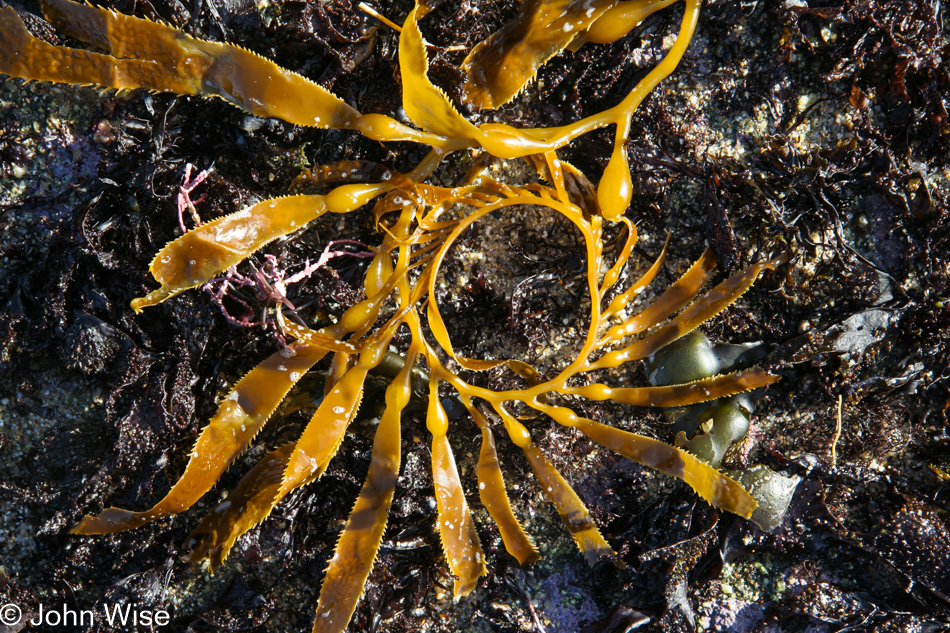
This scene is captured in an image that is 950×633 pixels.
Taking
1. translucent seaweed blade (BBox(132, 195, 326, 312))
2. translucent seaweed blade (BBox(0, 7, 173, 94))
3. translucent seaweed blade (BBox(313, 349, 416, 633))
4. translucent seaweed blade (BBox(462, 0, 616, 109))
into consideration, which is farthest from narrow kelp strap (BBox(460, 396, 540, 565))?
translucent seaweed blade (BBox(0, 7, 173, 94))

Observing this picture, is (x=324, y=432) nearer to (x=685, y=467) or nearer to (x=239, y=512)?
(x=239, y=512)

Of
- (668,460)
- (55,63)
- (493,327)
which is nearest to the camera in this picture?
(55,63)

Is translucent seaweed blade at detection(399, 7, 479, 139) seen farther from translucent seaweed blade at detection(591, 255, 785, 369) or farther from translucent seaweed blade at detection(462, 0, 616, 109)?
translucent seaweed blade at detection(591, 255, 785, 369)

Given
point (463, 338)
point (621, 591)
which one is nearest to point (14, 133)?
point (463, 338)

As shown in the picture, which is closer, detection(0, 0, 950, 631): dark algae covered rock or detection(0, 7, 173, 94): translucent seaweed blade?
detection(0, 7, 173, 94): translucent seaweed blade

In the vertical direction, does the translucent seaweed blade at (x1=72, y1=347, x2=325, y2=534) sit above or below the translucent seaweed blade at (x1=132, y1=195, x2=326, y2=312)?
below

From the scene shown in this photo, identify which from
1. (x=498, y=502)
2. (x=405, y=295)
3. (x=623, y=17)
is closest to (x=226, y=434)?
(x=405, y=295)

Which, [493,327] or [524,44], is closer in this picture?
[524,44]
